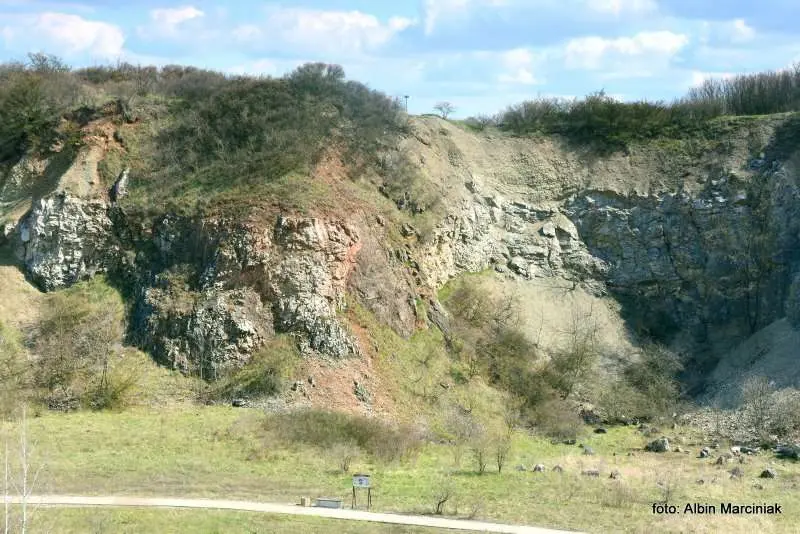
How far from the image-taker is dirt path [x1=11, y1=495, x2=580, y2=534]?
22.7 meters

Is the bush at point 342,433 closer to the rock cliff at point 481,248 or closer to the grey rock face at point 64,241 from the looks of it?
the rock cliff at point 481,248

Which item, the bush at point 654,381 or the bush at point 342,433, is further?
the bush at point 654,381

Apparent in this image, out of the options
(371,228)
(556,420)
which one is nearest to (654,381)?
(556,420)

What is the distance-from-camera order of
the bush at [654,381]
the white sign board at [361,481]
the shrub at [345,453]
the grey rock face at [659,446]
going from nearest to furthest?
the white sign board at [361,481], the shrub at [345,453], the grey rock face at [659,446], the bush at [654,381]

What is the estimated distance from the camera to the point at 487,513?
24078 mm

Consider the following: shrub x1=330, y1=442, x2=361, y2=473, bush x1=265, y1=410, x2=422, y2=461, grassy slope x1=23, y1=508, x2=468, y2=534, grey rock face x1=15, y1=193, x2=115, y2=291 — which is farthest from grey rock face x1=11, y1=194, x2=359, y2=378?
grassy slope x1=23, y1=508, x2=468, y2=534

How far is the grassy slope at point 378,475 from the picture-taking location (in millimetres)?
24578

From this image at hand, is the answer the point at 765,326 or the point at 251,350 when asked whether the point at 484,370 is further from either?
the point at 765,326

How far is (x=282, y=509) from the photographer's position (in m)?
23.7

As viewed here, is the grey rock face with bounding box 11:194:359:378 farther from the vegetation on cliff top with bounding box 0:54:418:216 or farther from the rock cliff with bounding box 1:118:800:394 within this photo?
the vegetation on cliff top with bounding box 0:54:418:216

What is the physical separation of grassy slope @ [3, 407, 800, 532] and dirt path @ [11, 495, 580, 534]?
0.78 metres

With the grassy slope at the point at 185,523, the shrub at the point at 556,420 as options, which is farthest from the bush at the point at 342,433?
the grassy slope at the point at 185,523

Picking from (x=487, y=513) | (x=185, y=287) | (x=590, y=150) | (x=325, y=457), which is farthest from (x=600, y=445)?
(x=590, y=150)

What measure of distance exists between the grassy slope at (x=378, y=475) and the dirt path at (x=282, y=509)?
30.6 inches
